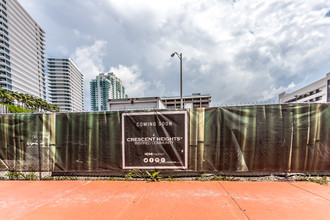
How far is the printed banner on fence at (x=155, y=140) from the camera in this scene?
421cm

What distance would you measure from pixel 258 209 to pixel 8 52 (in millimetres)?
112381

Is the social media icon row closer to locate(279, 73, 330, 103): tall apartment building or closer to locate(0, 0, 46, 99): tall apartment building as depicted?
locate(279, 73, 330, 103): tall apartment building

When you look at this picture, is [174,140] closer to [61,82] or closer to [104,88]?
[104,88]

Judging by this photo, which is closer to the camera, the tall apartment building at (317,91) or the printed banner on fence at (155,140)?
the printed banner on fence at (155,140)

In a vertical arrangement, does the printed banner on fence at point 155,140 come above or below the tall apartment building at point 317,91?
below

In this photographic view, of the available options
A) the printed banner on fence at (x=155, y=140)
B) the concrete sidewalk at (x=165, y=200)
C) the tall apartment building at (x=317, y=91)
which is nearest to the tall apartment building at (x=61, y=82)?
the concrete sidewalk at (x=165, y=200)

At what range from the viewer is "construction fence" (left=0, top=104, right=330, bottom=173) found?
398cm

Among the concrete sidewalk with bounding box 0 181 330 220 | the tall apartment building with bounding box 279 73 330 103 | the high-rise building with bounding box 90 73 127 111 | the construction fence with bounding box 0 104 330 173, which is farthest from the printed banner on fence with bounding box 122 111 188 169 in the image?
the high-rise building with bounding box 90 73 127 111

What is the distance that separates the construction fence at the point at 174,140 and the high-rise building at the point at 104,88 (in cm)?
11095

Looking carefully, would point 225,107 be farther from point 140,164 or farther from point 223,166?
point 140,164

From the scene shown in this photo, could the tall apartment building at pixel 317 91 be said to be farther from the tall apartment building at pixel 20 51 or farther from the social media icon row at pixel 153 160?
the tall apartment building at pixel 20 51

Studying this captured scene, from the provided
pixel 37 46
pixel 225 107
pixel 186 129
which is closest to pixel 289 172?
pixel 225 107

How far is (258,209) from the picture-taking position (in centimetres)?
273

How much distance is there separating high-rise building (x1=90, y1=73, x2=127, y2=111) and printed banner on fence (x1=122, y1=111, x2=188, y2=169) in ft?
368
